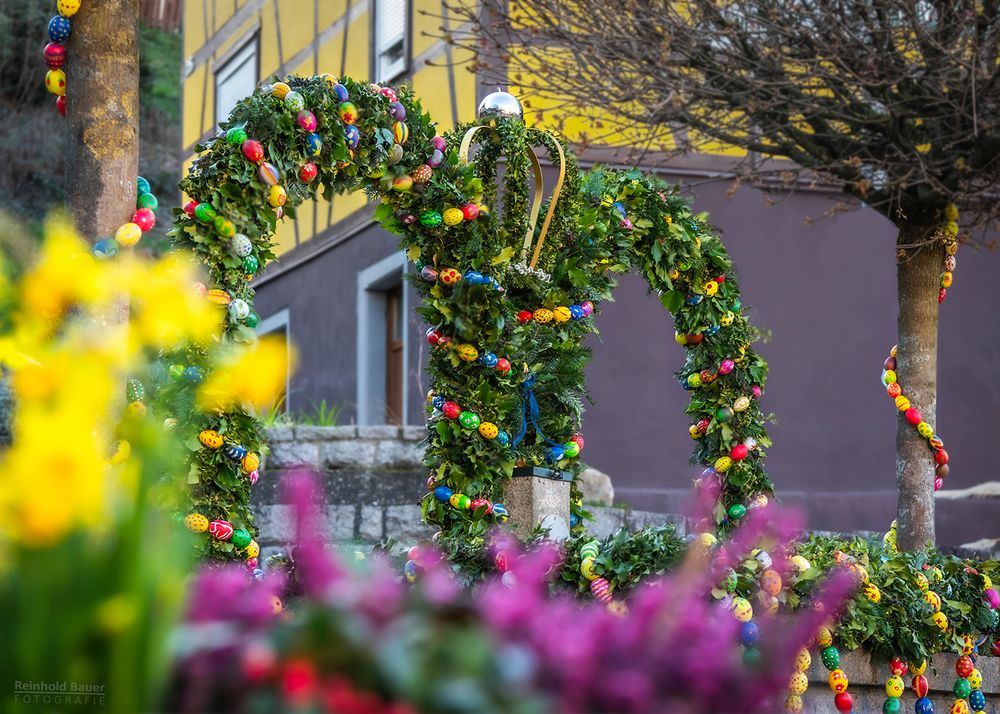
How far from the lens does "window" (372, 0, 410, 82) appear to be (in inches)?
403

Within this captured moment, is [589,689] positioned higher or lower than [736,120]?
lower

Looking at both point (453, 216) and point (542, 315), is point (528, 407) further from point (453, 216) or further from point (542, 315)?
point (453, 216)

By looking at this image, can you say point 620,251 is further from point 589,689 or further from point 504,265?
point 589,689

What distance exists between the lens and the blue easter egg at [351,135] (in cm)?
464

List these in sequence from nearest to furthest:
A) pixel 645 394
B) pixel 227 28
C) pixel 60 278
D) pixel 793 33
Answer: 1. pixel 60 278
2. pixel 793 33
3. pixel 645 394
4. pixel 227 28

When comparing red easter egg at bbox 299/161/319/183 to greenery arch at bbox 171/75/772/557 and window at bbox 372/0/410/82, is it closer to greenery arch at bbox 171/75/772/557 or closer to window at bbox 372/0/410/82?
greenery arch at bbox 171/75/772/557

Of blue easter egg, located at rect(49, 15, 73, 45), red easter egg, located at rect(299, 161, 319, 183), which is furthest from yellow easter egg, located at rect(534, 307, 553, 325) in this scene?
blue easter egg, located at rect(49, 15, 73, 45)

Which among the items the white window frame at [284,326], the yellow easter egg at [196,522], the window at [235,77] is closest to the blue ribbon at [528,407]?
the yellow easter egg at [196,522]

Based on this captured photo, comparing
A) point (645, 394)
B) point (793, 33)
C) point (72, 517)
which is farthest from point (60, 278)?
point (645, 394)

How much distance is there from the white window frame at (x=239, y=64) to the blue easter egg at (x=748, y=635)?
9.29 m

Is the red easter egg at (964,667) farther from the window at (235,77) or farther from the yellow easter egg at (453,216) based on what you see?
the window at (235,77)

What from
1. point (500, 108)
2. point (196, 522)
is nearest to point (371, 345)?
point (500, 108)

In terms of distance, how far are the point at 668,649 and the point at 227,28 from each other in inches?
517

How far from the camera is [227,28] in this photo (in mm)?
13414
